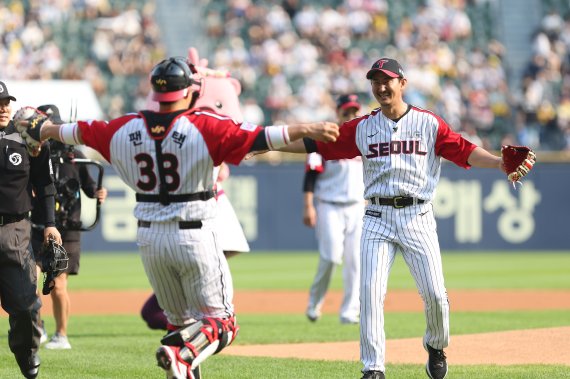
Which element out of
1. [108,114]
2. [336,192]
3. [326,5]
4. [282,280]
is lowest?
[282,280]

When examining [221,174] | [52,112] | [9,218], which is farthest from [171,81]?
[52,112]

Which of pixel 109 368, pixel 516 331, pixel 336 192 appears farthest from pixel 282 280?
pixel 109 368

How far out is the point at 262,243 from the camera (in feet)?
69.3

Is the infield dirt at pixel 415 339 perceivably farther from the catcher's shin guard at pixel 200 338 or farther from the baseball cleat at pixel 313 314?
the catcher's shin guard at pixel 200 338

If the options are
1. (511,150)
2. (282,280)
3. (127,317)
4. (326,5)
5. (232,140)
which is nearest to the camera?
(232,140)

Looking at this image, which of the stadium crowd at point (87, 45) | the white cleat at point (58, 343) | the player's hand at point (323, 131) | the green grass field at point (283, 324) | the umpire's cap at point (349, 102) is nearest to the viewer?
the player's hand at point (323, 131)

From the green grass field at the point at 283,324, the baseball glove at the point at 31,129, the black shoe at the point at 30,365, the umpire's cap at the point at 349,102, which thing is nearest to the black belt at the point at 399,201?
the green grass field at the point at 283,324

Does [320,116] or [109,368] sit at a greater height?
[320,116]

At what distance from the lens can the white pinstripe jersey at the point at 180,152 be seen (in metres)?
5.73

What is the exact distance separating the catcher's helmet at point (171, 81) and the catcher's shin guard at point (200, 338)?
121 cm

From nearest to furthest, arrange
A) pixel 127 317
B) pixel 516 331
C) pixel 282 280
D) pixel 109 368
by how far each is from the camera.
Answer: pixel 109 368
pixel 516 331
pixel 127 317
pixel 282 280

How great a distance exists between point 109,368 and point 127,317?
14.6ft

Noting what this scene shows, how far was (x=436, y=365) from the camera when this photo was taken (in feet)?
23.7

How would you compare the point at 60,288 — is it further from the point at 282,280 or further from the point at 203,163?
the point at 282,280
